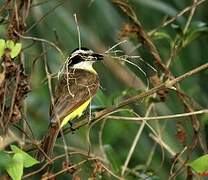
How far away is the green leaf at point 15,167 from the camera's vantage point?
96.3 inches

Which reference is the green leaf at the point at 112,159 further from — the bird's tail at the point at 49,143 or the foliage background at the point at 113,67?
the foliage background at the point at 113,67

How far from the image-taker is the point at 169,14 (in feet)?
13.2

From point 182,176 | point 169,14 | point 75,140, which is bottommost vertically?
point 182,176

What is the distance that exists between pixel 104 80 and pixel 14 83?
1.51 m

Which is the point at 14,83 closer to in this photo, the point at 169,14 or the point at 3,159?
the point at 3,159

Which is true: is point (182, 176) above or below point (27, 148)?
below

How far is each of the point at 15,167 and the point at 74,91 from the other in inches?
40.7

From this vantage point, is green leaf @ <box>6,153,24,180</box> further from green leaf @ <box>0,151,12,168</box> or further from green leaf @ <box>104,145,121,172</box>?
green leaf @ <box>104,145,121,172</box>


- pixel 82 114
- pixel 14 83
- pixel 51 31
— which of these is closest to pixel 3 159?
pixel 14 83

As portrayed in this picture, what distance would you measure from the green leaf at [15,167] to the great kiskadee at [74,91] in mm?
696

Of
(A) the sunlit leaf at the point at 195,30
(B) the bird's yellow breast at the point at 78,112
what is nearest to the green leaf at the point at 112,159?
(B) the bird's yellow breast at the point at 78,112

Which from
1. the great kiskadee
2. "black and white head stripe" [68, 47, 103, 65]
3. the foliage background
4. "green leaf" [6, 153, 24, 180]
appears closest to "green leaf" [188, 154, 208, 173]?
"green leaf" [6, 153, 24, 180]

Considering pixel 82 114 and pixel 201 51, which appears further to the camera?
pixel 201 51

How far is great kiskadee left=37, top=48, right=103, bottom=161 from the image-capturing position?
3282 millimetres
